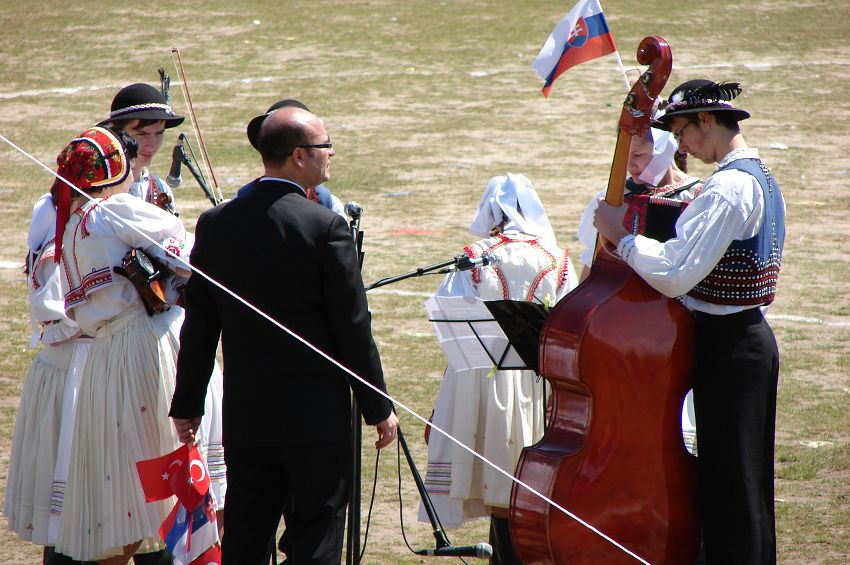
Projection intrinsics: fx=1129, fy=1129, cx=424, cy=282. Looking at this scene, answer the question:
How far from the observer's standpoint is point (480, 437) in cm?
475

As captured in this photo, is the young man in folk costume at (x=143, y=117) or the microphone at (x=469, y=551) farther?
the young man in folk costume at (x=143, y=117)

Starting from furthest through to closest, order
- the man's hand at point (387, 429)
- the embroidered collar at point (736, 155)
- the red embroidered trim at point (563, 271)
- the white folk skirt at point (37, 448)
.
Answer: the red embroidered trim at point (563, 271), the white folk skirt at point (37, 448), the embroidered collar at point (736, 155), the man's hand at point (387, 429)

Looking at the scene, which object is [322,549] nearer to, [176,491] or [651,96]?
[176,491]

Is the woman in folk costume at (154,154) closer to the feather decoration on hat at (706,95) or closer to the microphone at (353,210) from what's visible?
the microphone at (353,210)

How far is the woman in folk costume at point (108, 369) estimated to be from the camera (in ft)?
13.5

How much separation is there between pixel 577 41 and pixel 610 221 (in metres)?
0.97

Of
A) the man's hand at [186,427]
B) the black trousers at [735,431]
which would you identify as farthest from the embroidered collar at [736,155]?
the man's hand at [186,427]

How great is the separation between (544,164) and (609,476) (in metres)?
9.82

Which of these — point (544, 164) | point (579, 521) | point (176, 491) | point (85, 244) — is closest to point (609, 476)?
point (579, 521)

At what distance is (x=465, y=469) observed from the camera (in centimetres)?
470

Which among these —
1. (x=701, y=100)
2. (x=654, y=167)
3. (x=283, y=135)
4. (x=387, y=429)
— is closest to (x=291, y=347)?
(x=387, y=429)

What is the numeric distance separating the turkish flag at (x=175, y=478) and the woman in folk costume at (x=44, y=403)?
0.42 metres

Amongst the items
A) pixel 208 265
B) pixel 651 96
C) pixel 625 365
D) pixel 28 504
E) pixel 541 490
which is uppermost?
pixel 651 96

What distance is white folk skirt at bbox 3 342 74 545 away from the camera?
4.34m
